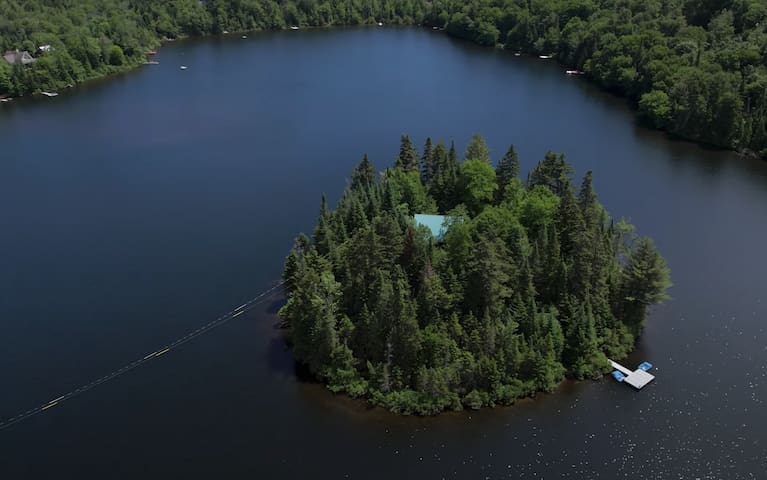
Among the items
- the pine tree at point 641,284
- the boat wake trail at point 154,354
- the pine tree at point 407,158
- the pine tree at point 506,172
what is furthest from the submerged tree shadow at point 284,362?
the pine tree at point 506,172

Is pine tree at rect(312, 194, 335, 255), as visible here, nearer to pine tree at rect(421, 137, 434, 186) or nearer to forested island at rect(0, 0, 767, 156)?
pine tree at rect(421, 137, 434, 186)

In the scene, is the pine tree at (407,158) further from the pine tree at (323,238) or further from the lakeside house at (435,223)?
the pine tree at (323,238)

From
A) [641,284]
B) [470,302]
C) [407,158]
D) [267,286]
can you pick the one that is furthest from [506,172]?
[267,286]

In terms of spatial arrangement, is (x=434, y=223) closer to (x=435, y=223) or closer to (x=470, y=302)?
(x=435, y=223)

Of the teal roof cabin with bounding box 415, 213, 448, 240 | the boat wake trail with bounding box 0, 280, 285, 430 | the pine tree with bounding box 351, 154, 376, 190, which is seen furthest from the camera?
the pine tree with bounding box 351, 154, 376, 190

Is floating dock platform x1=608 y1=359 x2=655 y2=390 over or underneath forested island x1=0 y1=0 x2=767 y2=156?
underneath

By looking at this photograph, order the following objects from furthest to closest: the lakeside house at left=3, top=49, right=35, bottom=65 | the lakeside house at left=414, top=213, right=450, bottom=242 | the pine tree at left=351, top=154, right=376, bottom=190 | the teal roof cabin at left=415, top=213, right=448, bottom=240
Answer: the lakeside house at left=3, top=49, right=35, bottom=65 → the pine tree at left=351, top=154, right=376, bottom=190 → the teal roof cabin at left=415, top=213, right=448, bottom=240 → the lakeside house at left=414, top=213, right=450, bottom=242

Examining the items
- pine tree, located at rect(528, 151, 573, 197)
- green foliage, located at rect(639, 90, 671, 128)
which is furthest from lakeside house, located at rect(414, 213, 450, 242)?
green foliage, located at rect(639, 90, 671, 128)
